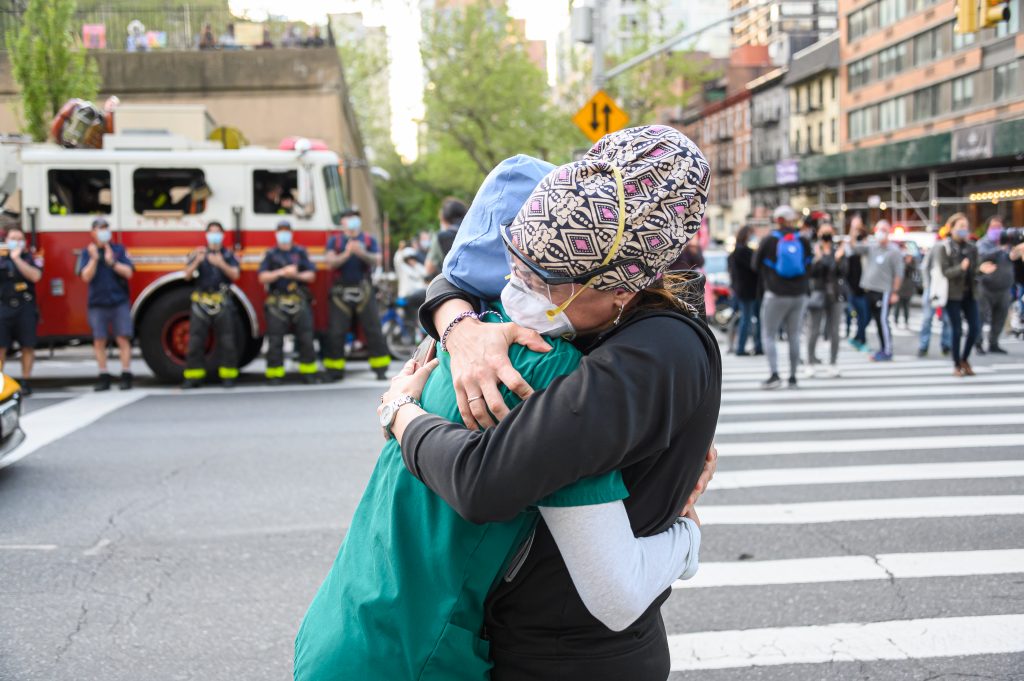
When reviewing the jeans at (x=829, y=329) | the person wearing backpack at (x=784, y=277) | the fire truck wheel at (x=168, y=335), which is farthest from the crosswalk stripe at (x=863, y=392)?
the fire truck wheel at (x=168, y=335)

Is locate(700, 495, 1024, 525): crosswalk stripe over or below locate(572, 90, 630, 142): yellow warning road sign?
below

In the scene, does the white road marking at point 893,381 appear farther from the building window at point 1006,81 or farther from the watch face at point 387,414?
the building window at point 1006,81

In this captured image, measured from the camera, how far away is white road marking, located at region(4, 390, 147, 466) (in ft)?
28.4

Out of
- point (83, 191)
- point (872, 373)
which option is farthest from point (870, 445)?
point (83, 191)

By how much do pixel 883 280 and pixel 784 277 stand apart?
4.54 m

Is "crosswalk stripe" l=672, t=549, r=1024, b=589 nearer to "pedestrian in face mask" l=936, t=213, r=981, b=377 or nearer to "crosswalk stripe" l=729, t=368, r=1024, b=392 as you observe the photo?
"crosswalk stripe" l=729, t=368, r=1024, b=392

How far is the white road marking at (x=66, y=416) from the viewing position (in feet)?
28.4

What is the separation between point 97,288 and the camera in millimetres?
11680

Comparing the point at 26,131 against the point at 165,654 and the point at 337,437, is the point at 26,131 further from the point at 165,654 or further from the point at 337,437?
the point at 165,654

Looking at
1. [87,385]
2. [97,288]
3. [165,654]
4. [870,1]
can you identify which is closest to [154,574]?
[165,654]

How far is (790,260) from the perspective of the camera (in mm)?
10680

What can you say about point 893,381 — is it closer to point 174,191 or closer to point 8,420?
point 174,191

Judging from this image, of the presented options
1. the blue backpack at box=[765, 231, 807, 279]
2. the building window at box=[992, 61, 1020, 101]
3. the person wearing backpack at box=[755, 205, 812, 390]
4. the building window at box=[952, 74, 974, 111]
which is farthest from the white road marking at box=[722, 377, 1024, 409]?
the building window at box=[952, 74, 974, 111]

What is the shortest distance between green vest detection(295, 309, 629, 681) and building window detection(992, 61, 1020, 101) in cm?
4609
